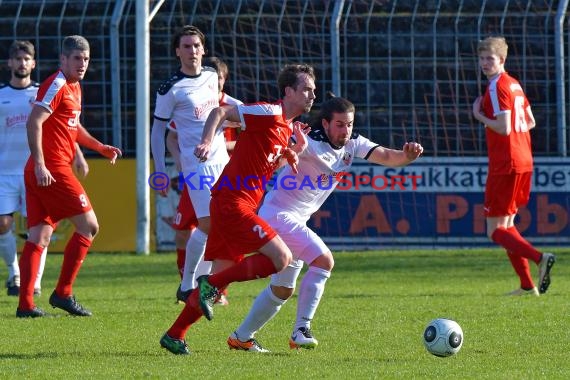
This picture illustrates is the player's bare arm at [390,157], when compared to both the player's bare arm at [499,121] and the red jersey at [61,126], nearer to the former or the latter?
the red jersey at [61,126]

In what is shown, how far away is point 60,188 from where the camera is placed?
9.00 m

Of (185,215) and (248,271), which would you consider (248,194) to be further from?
(185,215)

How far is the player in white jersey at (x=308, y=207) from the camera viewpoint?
7277 mm

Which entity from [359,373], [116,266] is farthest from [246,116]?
[116,266]

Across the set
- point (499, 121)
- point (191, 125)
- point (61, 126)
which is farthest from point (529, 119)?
point (61, 126)

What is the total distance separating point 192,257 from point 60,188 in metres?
1.15

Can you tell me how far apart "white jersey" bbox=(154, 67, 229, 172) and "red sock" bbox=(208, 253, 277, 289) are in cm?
264

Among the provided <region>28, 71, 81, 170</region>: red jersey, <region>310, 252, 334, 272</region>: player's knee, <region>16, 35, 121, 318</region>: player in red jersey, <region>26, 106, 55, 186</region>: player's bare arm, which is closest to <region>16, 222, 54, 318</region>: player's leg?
<region>16, 35, 121, 318</region>: player in red jersey

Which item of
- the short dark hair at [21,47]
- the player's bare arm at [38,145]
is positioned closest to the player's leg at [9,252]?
the short dark hair at [21,47]

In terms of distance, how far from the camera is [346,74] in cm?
1499

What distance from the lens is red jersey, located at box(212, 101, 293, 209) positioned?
7125 mm

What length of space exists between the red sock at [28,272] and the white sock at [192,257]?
3.51 ft

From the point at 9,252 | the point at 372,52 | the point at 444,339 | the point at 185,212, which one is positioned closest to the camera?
the point at 444,339

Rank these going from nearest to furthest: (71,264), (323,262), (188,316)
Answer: (188,316) < (323,262) < (71,264)
